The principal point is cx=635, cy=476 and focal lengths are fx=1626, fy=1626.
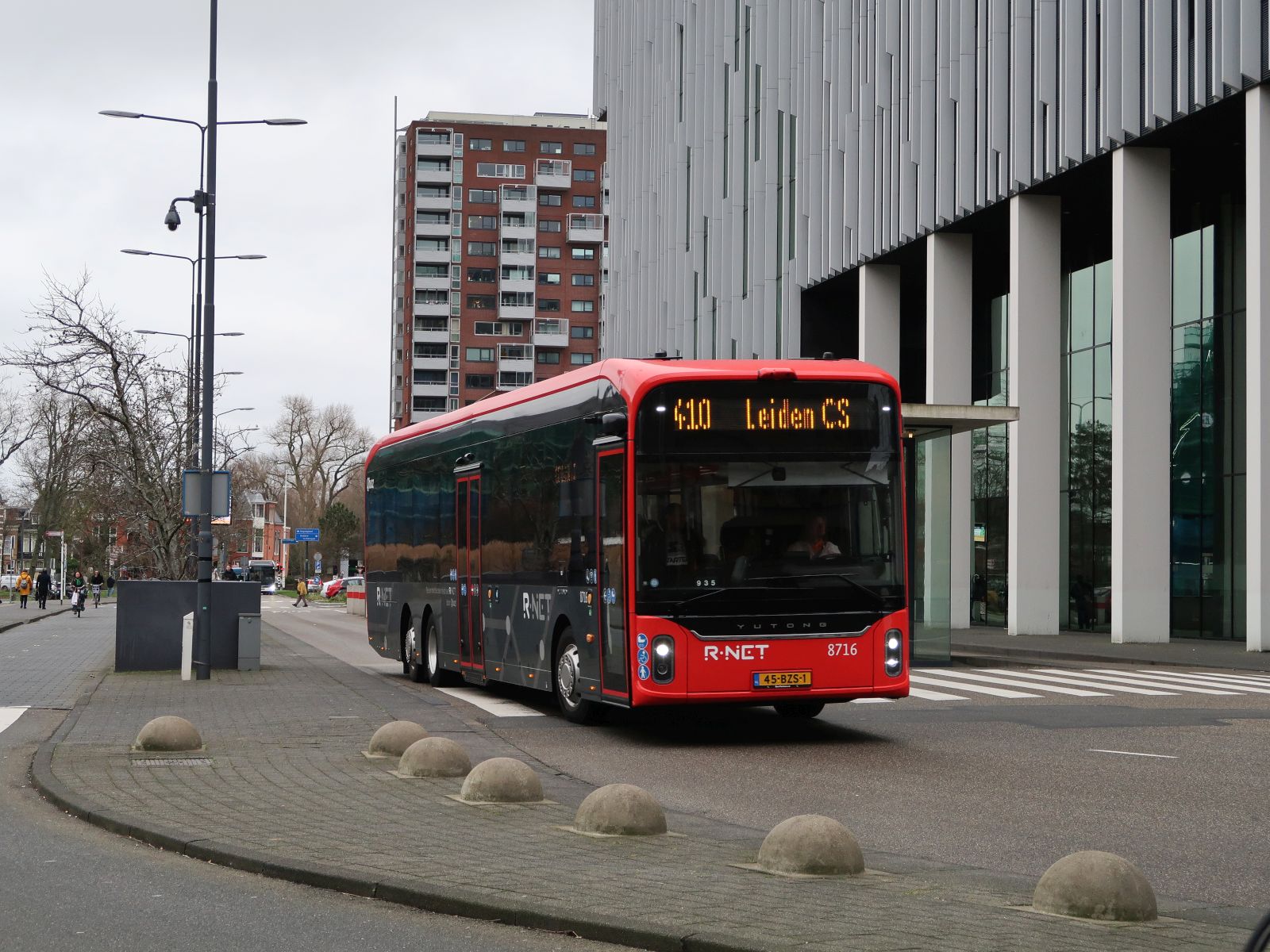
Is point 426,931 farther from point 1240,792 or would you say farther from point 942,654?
point 942,654

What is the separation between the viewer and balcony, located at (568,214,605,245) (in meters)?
124

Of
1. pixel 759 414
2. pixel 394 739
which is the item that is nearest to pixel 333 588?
pixel 759 414

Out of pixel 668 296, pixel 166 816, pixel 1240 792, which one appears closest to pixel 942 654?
pixel 1240 792

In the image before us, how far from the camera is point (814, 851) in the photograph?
732cm

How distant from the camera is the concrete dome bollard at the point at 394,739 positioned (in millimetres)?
12141

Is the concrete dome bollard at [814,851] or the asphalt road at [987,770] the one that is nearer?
the concrete dome bollard at [814,851]

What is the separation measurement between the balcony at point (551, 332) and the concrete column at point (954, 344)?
272ft

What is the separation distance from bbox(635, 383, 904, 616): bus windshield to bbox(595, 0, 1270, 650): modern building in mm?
10015

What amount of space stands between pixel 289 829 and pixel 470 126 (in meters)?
118

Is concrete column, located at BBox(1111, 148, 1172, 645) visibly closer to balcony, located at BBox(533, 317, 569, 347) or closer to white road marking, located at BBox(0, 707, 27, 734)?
white road marking, located at BBox(0, 707, 27, 734)

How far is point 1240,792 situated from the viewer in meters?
10.9

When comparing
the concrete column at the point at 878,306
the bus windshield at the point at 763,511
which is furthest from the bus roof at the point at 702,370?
the concrete column at the point at 878,306

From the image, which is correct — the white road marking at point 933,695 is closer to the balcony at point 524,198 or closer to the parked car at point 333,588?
the parked car at point 333,588

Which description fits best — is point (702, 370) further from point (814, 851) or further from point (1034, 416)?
point (1034, 416)
